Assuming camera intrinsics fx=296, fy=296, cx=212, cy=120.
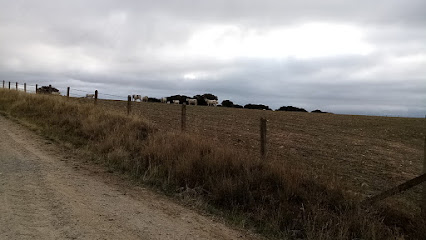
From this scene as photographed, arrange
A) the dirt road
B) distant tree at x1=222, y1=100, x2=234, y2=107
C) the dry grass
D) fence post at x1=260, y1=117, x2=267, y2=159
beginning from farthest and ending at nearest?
distant tree at x1=222, y1=100, x2=234, y2=107 → fence post at x1=260, y1=117, x2=267, y2=159 → the dry grass → the dirt road

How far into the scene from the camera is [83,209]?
512cm

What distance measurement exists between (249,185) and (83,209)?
3466 mm

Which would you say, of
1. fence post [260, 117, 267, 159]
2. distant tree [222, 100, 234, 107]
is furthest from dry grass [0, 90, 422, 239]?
distant tree [222, 100, 234, 107]

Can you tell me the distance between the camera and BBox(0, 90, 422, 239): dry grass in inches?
215

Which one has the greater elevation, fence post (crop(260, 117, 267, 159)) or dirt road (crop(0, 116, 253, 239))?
fence post (crop(260, 117, 267, 159))

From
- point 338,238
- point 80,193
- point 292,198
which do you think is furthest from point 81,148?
point 338,238

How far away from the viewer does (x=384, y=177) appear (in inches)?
371

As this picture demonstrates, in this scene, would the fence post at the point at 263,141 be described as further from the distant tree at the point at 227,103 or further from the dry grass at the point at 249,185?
the distant tree at the point at 227,103

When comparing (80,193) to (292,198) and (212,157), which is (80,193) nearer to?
(212,157)

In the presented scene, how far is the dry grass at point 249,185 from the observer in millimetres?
5473

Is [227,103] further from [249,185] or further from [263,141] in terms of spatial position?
[249,185]

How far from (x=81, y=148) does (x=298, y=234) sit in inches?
289

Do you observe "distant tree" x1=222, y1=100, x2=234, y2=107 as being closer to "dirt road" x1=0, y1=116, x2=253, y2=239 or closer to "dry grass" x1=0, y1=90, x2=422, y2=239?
"dry grass" x1=0, y1=90, x2=422, y2=239

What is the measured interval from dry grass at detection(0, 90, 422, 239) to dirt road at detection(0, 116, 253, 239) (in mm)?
767
